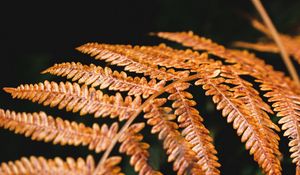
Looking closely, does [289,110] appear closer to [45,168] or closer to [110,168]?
[110,168]

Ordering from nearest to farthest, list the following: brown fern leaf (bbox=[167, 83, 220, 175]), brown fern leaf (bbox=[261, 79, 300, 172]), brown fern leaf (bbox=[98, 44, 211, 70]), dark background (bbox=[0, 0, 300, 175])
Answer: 1. brown fern leaf (bbox=[167, 83, 220, 175])
2. brown fern leaf (bbox=[261, 79, 300, 172])
3. brown fern leaf (bbox=[98, 44, 211, 70])
4. dark background (bbox=[0, 0, 300, 175])

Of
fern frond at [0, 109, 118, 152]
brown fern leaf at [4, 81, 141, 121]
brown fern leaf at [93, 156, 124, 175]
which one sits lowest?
brown fern leaf at [93, 156, 124, 175]

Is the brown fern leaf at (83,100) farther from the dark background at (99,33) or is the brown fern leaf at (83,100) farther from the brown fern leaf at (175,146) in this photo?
the dark background at (99,33)

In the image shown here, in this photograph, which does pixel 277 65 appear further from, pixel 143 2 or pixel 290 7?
pixel 143 2

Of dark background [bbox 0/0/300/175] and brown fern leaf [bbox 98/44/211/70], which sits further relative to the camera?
dark background [bbox 0/0/300/175]

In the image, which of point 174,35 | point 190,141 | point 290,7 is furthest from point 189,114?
point 290,7

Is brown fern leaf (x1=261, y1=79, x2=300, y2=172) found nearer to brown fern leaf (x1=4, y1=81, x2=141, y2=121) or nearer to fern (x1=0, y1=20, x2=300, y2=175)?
fern (x1=0, y1=20, x2=300, y2=175)

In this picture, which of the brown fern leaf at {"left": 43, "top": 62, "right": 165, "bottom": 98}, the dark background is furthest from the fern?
the dark background
